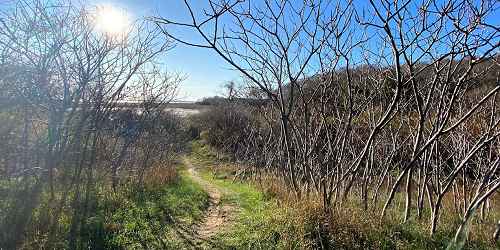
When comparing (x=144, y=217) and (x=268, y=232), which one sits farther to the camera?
(x=144, y=217)

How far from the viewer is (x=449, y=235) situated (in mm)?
3791

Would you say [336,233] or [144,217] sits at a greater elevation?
[336,233]

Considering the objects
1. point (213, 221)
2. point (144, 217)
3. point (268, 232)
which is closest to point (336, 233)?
point (268, 232)

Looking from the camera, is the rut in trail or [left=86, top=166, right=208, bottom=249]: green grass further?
the rut in trail

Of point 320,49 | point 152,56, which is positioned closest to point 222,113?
point 152,56

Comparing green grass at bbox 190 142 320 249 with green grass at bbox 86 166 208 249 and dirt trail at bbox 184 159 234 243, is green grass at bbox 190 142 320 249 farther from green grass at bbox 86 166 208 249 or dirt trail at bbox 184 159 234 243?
green grass at bbox 86 166 208 249

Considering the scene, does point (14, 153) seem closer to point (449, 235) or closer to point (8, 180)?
point (8, 180)

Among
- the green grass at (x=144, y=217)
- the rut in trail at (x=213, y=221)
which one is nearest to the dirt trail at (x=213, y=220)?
the rut in trail at (x=213, y=221)

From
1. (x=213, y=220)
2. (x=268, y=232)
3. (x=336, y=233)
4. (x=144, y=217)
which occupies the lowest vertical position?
(x=213, y=220)

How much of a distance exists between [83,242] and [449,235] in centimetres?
407

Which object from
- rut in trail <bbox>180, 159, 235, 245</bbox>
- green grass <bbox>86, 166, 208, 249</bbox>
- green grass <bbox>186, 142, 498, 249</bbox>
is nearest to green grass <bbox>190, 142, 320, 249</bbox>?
green grass <bbox>186, 142, 498, 249</bbox>

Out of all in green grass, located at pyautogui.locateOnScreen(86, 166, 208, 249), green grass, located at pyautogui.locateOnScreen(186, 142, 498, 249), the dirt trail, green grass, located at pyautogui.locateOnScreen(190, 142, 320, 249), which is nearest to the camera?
green grass, located at pyautogui.locateOnScreen(186, 142, 498, 249)

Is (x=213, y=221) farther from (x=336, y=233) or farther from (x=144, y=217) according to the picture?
(x=336, y=233)

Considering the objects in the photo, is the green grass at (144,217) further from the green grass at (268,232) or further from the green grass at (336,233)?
the green grass at (336,233)
